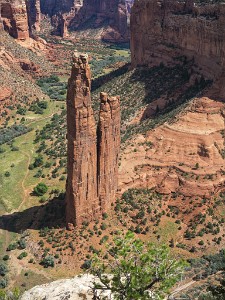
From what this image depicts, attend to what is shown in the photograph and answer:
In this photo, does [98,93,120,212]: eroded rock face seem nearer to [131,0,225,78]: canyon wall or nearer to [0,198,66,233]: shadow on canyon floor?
[0,198,66,233]: shadow on canyon floor

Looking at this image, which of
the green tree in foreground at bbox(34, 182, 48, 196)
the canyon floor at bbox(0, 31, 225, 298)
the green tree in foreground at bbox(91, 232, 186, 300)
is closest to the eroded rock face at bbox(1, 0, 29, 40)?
the canyon floor at bbox(0, 31, 225, 298)

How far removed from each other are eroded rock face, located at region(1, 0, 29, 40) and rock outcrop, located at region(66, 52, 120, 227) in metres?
91.9

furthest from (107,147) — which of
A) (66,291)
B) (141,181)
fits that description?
(66,291)

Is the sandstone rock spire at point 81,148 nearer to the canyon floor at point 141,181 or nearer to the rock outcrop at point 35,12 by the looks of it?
the canyon floor at point 141,181

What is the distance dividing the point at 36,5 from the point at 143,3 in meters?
100

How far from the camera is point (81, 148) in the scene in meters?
49.8

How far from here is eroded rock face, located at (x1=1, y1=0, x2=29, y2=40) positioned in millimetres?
130750

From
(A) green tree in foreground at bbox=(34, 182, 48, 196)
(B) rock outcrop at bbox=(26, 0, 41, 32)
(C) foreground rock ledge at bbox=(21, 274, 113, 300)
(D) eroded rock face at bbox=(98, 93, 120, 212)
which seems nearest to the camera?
(C) foreground rock ledge at bbox=(21, 274, 113, 300)

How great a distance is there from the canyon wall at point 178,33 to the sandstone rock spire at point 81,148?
3019 cm

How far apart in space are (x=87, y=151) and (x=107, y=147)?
3.06 m

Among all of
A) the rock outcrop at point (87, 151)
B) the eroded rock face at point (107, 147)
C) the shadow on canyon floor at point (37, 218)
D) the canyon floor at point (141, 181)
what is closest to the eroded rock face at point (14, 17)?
the canyon floor at point (141, 181)

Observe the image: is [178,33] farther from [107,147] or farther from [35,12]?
[35,12]

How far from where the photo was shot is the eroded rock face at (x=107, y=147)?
5147 cm

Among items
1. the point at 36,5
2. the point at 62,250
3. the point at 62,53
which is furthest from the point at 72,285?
the point at 36,5
